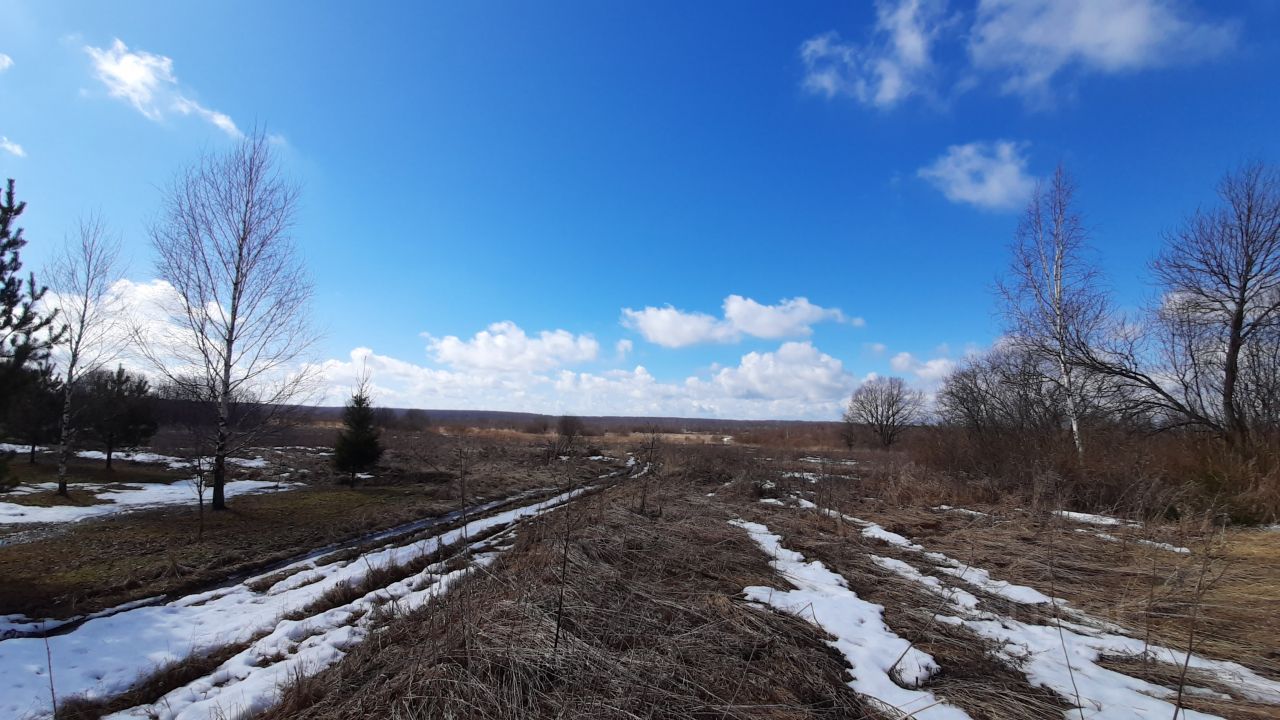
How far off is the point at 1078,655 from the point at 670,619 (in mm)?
3238

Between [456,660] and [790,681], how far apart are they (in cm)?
232

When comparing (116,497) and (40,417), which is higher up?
(40,417)

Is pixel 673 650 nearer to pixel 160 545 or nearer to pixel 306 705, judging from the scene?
pixel 306 705

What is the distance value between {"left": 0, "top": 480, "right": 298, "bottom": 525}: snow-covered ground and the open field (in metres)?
1.80

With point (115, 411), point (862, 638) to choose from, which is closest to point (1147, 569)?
point (862, 638)

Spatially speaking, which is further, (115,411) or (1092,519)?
(115,411)

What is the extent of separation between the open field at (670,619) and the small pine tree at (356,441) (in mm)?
9390

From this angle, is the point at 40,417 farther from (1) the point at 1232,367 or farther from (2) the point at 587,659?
(1) the point at 1232,367

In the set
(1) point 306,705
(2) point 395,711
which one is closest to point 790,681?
(2) point 395,711

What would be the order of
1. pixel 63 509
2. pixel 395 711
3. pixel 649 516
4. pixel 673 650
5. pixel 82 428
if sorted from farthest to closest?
pixel 82 428 → pixel 63 509 → pixel 649 516 → pixel 673 650 → pixel 395 711

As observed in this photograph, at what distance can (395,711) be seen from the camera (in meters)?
3.08

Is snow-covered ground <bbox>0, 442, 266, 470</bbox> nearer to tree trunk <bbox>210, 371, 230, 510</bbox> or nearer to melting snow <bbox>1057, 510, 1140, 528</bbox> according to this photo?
tree trunk <bbox>210, 371, 230, 510</bbox>

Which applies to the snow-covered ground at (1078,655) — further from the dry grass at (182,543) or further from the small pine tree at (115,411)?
the small pine tree at (115,411)

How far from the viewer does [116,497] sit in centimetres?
1454
